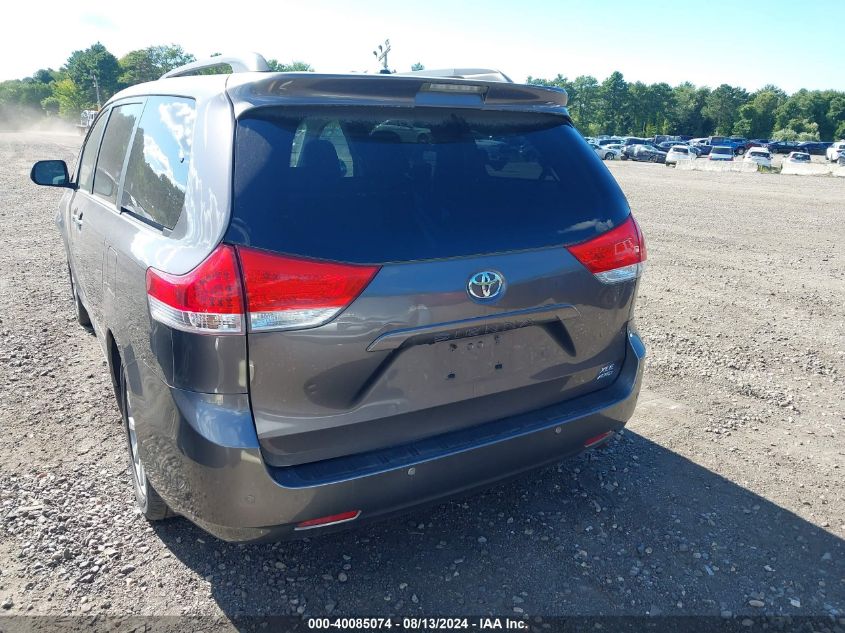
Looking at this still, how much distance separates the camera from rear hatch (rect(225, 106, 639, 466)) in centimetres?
→ 209

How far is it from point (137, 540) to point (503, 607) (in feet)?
5.52

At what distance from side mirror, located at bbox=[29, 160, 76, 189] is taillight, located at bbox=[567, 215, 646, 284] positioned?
3788 millimetres

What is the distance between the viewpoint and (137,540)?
292 centimetres

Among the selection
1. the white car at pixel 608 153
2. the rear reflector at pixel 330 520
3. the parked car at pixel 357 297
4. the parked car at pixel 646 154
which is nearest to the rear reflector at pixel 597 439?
the parked car at pixel 357 297

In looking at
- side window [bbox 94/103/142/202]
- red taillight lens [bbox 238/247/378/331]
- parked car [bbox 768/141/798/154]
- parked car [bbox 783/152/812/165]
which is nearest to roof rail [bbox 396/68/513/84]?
red taillight lens [bbox 238/247/378/331]

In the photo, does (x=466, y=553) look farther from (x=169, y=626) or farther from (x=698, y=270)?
(x=698, y=270)

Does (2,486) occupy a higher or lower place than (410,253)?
lower

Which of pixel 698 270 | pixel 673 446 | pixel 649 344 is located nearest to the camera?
pixel 673 446

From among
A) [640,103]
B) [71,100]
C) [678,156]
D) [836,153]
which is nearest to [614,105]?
[640,103]

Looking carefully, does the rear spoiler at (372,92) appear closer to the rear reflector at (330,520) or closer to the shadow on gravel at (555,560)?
the rear reflector at (330,520)

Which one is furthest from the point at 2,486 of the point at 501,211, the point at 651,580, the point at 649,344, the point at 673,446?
the point at 649,344

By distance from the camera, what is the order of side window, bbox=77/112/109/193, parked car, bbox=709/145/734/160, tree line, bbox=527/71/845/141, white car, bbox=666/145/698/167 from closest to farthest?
side window, bbox=77/112/109/193 → white car, bbox=666/145/698/167 → parked car, bbox=709/145/734/160 → tree line, bbox=527/71/845/141

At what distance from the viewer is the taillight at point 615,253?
8.59 feet

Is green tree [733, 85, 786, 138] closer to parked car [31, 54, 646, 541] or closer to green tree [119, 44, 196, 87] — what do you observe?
green tree [119, 44, 196, 87]
